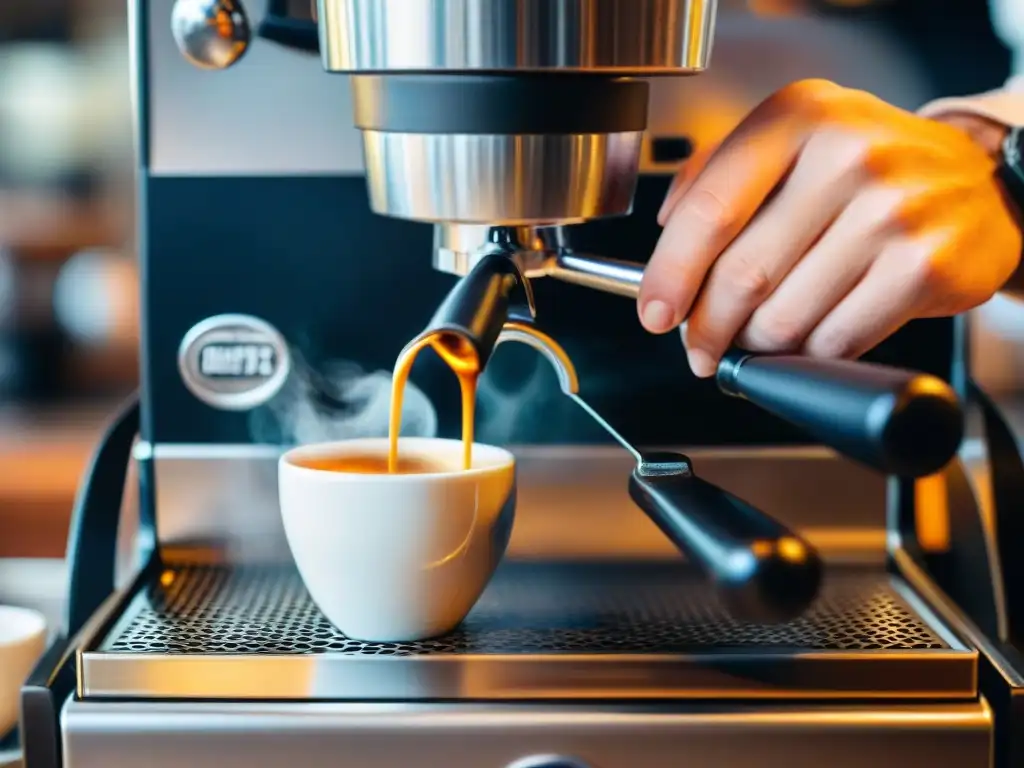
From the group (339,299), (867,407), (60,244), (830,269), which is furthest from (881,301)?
(60,244)

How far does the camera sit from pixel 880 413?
1.19 ft

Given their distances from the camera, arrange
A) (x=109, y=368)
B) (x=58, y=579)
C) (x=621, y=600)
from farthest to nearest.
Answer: (x=109, y=368)
(x=58, y=579)
(x=621, y=600)

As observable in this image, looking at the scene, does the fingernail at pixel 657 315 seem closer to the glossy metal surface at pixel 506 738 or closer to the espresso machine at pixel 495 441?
the espresso machine at pixel 495 441

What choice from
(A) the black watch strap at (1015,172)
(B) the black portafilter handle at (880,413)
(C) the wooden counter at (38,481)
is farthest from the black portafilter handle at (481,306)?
(C) the wooden counter at (38,481)

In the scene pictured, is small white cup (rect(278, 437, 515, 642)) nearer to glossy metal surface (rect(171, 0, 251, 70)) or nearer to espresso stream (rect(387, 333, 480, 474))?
espresso stream (rect(387, 333, 480, 474))

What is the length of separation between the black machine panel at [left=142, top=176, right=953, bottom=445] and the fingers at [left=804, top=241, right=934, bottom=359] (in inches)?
6.0

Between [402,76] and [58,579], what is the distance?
478 mm

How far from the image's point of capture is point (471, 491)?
1.69 feet

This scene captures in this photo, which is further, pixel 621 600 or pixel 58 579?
pixel 58 579

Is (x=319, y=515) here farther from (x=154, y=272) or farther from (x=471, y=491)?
(x=154, y=272)

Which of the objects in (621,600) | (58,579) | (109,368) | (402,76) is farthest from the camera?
(109,368)

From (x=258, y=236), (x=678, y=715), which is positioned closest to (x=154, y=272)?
(x=258, y=236)

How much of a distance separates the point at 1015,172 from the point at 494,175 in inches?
9.2

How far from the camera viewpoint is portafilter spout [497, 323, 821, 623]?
371 mm
